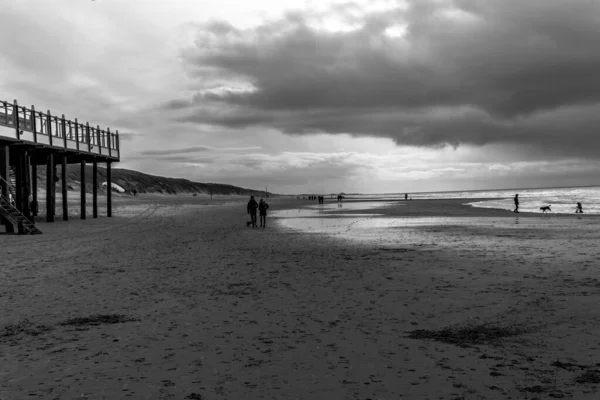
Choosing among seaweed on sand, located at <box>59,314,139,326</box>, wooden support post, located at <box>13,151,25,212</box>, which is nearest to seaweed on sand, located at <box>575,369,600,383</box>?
seaweed on sand, located at <box>59,314,139,326</box>

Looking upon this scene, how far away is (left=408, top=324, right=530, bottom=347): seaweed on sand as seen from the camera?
6.45 m

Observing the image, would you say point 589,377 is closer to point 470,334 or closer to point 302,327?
point 470,334

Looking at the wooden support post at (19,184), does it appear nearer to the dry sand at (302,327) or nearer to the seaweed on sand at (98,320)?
the dry sand at (302,327)

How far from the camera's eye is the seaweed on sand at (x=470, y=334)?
21.2 feet

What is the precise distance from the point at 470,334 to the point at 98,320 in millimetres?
5543

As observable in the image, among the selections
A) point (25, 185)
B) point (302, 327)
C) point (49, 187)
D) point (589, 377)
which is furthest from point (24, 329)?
point (49, 187)

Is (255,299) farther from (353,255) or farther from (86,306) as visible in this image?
(353,255)

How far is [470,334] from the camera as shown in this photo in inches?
266

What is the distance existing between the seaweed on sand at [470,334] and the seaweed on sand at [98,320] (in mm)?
4411

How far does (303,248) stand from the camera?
58.4 feet

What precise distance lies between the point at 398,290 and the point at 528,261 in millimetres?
5654

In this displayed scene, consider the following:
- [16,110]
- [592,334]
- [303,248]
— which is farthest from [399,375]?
[16,110]

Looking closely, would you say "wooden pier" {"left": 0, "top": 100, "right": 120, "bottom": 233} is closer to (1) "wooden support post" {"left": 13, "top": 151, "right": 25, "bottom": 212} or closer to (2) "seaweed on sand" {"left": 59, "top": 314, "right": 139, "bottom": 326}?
(1) "wooden support post" {"left": 13, "top": 151, "right": 25, "bottom": 212}

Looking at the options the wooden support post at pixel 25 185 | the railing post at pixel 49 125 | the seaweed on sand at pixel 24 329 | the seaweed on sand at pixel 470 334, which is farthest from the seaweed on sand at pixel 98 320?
the railing post at pixel 49 125
